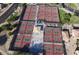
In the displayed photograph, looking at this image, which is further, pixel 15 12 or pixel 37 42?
pixel 15 12

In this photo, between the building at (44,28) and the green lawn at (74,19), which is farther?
the green lawn at (74,19)

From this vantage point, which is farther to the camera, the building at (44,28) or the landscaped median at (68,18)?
the landscaped median at (68,18)

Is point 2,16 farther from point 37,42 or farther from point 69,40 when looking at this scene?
point 69,40

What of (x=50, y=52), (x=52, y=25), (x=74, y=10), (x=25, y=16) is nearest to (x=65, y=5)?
(x=74, y=10)

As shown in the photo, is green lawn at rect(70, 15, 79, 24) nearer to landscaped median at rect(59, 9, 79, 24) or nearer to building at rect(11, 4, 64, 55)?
landscaped median at rect(59, 9, 79, 24)

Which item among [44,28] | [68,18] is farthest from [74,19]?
[44,28]

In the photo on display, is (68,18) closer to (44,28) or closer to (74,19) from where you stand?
(74,19)

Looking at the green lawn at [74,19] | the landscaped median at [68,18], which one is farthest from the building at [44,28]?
the green lawn at [74,19]

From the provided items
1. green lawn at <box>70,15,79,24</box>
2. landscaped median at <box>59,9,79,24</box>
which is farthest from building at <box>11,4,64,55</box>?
green lawn at <box>70,15,79,24</box>

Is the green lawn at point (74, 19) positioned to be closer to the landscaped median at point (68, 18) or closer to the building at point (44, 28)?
the landscaped median at point (68, 18)
